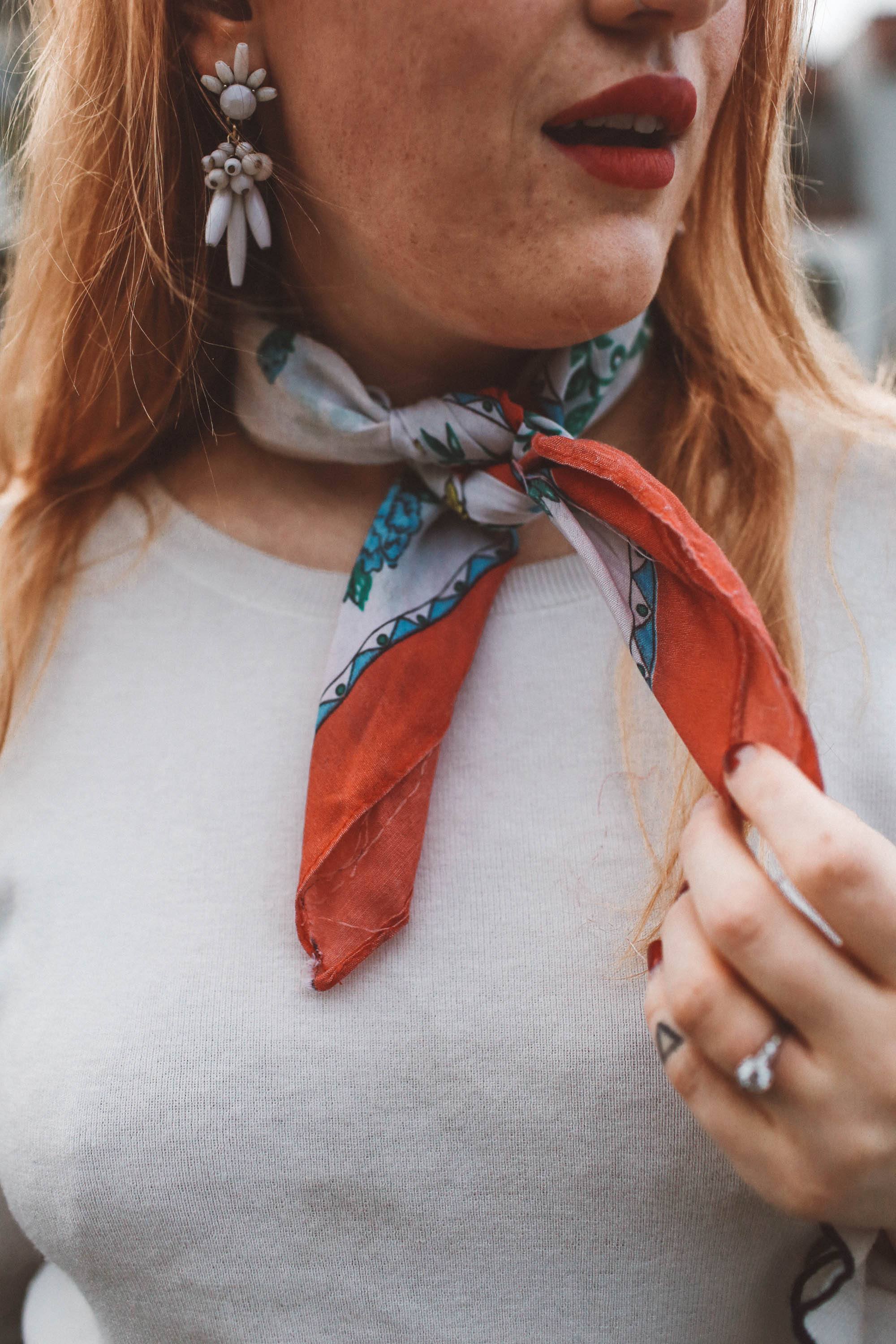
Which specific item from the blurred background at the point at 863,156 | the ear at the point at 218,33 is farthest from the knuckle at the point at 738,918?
the blurred background at the point at 863,156

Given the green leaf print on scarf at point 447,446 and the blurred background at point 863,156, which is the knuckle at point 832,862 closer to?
the green leaf print on scarf at point 447,446

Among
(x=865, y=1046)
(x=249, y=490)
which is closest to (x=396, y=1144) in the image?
(x=865, y=1046)

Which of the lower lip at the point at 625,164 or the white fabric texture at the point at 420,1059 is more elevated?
the lower lip at the point at 625,164

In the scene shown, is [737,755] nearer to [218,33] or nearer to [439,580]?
[439,580]

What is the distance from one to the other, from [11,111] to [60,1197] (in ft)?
3.72

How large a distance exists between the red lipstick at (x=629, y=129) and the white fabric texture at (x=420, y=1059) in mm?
353

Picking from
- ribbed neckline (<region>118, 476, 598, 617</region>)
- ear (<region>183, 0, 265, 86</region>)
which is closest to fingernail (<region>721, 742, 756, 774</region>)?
ribbed neckline (<region>118, 476, 598, 617</region>)

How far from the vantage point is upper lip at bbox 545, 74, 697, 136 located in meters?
0.86

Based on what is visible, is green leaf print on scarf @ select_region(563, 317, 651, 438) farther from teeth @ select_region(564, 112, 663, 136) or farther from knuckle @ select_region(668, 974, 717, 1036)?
knuckle @ select_region(668, 974, 717, 1036)

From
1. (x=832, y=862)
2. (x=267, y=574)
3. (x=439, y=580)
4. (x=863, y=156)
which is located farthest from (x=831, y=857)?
(x=863, y=156)

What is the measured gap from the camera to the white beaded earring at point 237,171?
1000 millimetres

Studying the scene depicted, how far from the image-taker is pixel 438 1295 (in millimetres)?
939

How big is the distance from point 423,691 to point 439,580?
124 millimetres

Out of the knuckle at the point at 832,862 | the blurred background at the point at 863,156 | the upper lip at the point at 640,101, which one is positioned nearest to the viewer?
the knuckle at the point at 832,862
